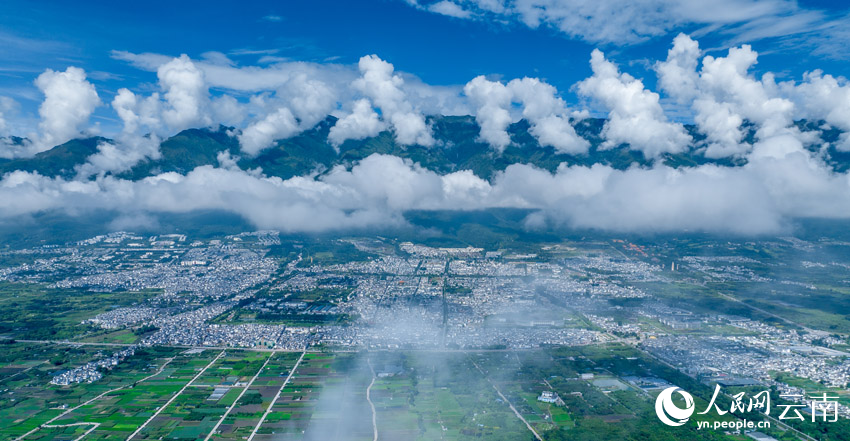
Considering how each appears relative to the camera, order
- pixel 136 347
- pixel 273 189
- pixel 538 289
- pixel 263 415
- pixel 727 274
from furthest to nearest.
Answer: pixel 273 189 < pixel 727 274 < pixel 538 289 < pixel 136 347 < pixel 263 415

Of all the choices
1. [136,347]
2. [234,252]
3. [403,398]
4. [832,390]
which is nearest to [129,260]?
[234,252]

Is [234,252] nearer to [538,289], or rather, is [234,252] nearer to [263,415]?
[538,289]

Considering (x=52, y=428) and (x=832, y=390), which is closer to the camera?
(x=52, y=428)

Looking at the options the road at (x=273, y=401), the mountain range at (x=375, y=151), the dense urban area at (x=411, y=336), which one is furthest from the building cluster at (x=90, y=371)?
the mountain range at (x=375, y=151)

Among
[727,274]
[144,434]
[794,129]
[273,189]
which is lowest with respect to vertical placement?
[144,434]

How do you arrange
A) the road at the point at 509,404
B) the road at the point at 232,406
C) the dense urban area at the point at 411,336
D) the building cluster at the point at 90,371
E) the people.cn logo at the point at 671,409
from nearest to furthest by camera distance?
the road at the point at 509,404 → the road at the point at 232,406 → the people.cn logo at the point at 671,409 → the dense urban area at the point at 411,336 → the building cluster at the point at 90,371

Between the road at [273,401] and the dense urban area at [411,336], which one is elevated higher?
the dense urban area at [411,336]

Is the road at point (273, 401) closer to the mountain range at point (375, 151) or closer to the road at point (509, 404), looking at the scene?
the road at point (509, 404)

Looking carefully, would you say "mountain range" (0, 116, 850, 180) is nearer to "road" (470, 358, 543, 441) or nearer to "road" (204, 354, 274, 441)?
"road" (470, 358, 543, 441)
